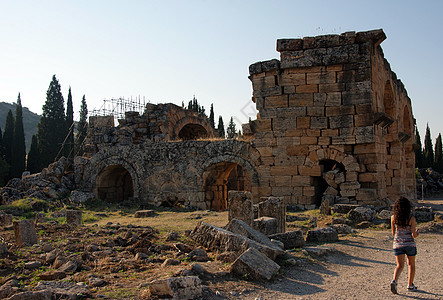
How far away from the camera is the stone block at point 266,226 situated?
7.43m

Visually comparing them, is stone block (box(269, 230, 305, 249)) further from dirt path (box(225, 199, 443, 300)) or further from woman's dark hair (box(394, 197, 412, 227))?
woman's dark hair (box(394, 197, 412, 227))

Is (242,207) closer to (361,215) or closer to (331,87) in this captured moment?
(361,215)

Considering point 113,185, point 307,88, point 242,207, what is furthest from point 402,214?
point 113,185

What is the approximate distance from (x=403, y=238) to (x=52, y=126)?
33755 mm

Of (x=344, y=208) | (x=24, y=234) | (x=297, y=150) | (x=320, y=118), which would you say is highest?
(x=320, y=118)

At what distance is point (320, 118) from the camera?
12039 mm

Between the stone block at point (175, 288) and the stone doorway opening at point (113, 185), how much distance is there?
12.2 meters

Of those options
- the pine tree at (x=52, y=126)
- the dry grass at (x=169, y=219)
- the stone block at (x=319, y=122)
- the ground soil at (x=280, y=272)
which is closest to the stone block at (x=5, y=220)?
the dry grass at (x=169, y=219)

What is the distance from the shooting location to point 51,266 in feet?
17.4

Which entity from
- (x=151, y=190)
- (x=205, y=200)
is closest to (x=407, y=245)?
(x=205, y=200)

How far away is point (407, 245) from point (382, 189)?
7.82m

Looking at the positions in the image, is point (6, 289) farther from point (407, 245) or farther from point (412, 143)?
point (412, 143)

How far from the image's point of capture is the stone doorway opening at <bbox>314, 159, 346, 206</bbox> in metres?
11.9

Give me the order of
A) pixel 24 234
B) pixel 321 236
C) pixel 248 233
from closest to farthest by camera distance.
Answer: pixel 248 233, pixel 24 234, pixel 321 236
